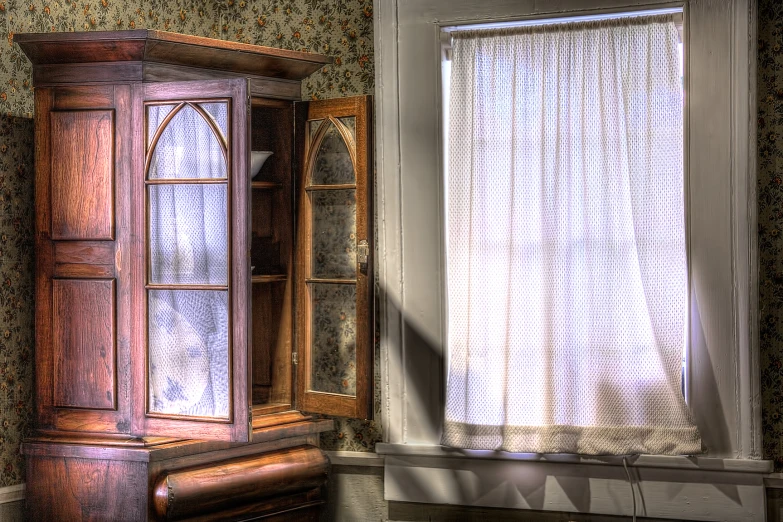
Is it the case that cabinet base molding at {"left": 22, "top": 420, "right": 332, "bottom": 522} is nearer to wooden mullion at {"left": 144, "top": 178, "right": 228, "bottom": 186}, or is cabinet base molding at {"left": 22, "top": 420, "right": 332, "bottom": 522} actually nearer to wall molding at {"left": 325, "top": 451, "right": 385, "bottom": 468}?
wall molding at {"left": 325, "top": 451, "right": 385, "bottom": 468}

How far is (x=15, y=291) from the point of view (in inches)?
112

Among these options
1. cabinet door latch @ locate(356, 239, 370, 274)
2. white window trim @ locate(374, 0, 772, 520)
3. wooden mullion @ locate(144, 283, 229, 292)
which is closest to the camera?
wooden mullion @ locate(144, 283, 229, 292)

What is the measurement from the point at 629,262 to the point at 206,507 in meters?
1.87

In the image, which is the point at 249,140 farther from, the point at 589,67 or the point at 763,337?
the point at 763,337

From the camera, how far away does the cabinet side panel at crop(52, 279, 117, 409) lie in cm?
282

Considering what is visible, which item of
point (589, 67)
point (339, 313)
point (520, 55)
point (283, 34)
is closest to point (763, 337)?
point (589, 67)

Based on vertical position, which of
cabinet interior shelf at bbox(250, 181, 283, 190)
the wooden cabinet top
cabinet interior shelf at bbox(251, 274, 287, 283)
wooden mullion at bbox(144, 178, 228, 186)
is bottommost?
cabinet interior shelf at bbox(251, 274, 287, 283)

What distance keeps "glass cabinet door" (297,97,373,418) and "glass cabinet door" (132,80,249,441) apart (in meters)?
0.55

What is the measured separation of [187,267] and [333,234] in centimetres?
69

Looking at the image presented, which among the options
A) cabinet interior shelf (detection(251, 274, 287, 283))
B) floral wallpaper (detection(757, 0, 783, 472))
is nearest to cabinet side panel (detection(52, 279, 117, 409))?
cabinet interior shelf (detection(251, 274, 287, 283))

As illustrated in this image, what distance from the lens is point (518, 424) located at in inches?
124

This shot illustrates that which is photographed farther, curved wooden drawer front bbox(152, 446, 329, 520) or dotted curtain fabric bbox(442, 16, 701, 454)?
dotted curtain fabric bbox(442, 16, 701, 454)

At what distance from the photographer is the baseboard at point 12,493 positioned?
9.13 feet

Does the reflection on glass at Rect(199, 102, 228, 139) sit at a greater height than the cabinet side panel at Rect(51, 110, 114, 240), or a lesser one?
greater
